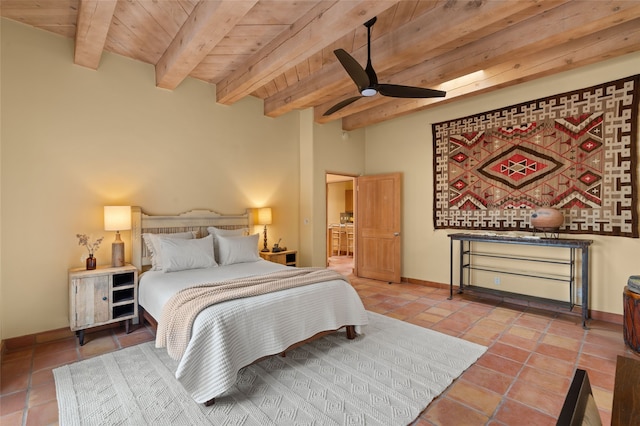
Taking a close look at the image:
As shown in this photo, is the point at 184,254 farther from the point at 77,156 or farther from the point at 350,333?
the point at 350,333

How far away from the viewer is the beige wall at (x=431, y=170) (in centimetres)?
362

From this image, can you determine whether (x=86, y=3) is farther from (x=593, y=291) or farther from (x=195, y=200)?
(x=593, y=291)

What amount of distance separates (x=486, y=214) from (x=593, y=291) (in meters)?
1.55

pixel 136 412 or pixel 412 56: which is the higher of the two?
pixel 412 56

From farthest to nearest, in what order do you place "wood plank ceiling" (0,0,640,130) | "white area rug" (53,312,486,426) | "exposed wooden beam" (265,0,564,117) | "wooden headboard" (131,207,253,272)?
"wooden headboard" (131,207,253,272) < "wood plank ceiling" (0,0,640,130) < "exposed wooden beam" (265,0,564,117) < "white area rug" (53,312,486,426)

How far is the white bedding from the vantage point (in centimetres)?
210

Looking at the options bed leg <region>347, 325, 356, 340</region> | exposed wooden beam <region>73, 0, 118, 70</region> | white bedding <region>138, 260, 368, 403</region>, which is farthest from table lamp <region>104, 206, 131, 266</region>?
bed leg <region>347, 325, 356, 340</region>

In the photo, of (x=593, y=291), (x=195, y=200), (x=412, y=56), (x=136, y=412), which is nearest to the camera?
(x=136, y=412)

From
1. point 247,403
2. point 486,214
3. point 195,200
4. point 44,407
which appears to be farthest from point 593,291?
point 44,407

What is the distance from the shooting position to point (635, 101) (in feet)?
11.3

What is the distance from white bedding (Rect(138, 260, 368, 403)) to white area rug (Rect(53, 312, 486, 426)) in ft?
0.72

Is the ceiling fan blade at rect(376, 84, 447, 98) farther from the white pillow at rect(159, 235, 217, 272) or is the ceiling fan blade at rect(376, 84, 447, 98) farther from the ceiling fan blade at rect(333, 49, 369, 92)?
the white pillow at rect(159, 235, 217, 272)

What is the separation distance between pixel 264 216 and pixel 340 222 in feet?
17.1

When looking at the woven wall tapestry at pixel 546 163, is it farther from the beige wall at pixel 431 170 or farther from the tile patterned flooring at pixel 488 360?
the tile patterned flooring at pixel 488 360
